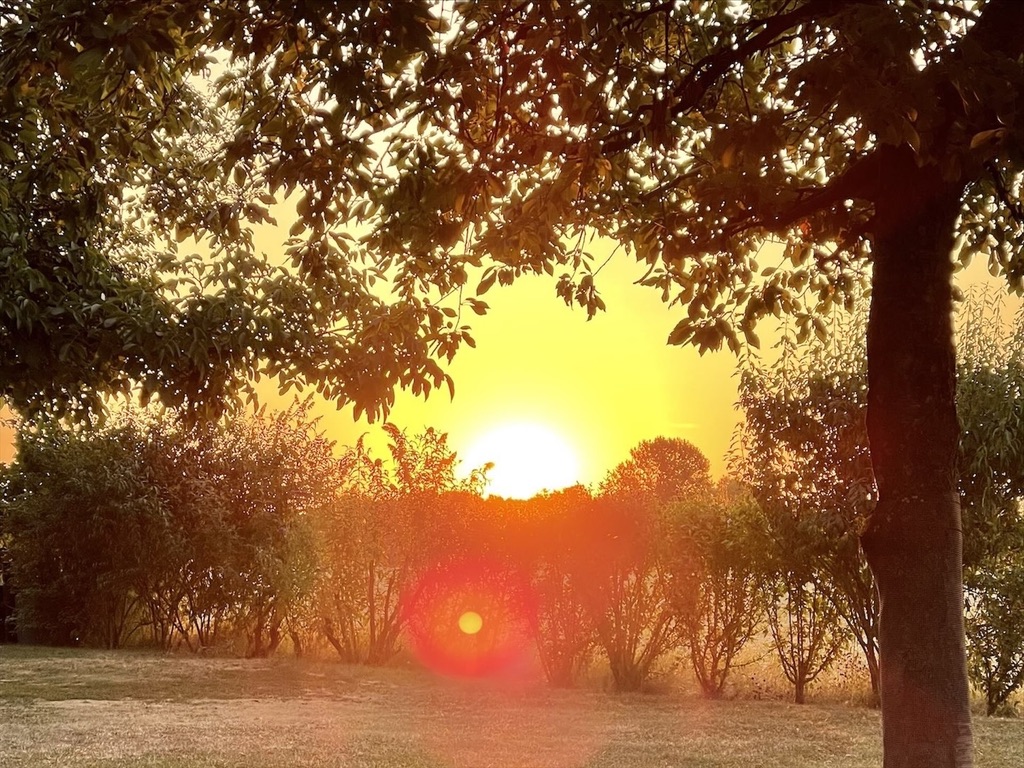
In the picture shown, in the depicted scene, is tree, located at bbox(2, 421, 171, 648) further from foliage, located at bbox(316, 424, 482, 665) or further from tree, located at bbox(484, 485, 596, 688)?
tree, located at bbox(484, 485, 596, 688)

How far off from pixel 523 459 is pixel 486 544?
2.03 m

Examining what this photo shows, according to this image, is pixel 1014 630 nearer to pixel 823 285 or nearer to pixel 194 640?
pixel 823 285

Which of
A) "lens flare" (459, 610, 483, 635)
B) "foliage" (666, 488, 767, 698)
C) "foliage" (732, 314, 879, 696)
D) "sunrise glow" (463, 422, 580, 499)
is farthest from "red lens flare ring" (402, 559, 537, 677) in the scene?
"foliage" (732, 314, 879, 696)

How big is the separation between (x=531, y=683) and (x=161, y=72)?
41.8 feet

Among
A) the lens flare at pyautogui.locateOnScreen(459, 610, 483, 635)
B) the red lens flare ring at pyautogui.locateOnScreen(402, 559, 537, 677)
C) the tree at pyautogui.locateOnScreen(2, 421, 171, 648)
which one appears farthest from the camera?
the tree at pyautogui.locateOnScreen(2, 421, 171, 648)

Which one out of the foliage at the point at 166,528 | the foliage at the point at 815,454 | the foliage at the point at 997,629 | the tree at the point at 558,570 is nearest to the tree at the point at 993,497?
the foliage at the point at 997,629

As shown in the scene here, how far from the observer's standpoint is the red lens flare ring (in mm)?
16641

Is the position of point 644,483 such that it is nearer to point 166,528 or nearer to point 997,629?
point 997,629

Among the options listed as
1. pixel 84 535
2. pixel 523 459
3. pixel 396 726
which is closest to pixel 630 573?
pixel 523 459

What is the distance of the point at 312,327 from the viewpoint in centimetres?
748

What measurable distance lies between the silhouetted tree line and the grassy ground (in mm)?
1232

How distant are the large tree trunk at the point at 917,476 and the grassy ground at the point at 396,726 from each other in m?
4.78

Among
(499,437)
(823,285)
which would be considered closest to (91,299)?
(823,285)

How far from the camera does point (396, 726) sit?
35.5 feet
